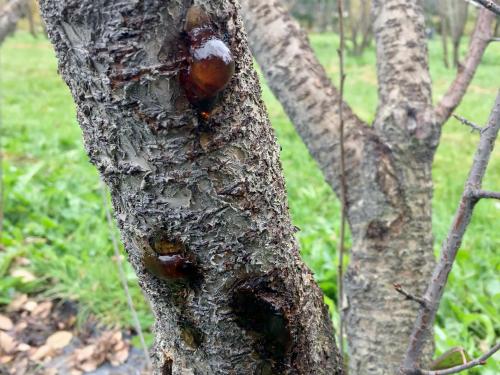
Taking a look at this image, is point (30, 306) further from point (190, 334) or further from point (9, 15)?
Result: point (190, 334)

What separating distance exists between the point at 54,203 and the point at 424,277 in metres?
3.26

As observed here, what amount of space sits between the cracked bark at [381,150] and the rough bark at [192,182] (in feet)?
2.68

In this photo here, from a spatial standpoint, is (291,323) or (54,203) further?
(54,203)

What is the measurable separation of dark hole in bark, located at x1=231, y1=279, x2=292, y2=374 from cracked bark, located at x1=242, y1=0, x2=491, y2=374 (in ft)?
2.86

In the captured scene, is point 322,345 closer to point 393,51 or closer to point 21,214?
point 393,51

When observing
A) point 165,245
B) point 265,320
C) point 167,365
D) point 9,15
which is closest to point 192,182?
point 165,245

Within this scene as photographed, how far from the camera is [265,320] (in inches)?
29.7

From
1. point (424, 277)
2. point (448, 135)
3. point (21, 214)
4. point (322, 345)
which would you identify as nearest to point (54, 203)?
point (21, 214)

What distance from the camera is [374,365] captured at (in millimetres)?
1611

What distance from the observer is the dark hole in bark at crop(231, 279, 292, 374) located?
2.39 ft

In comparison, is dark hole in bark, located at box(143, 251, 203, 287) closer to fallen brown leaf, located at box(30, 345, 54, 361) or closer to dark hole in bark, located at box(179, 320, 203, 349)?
dark hole in bark, located at box(179, 320, 203, 349)

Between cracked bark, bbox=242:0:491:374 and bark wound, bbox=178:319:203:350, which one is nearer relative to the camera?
bark wound, bbox=178:319:203:350

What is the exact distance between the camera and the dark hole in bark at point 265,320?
2.39 feet

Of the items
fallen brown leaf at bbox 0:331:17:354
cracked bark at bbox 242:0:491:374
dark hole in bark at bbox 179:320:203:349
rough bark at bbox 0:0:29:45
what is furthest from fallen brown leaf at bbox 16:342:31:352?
dark hole in bark at bbox 179:320:203:349
